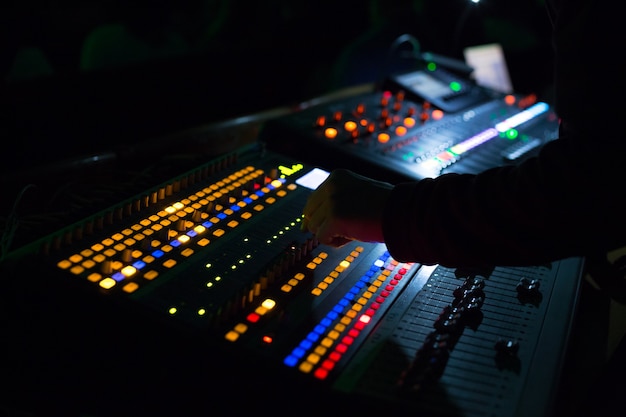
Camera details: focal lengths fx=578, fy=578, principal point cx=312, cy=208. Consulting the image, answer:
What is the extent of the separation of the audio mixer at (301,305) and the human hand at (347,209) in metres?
0.09

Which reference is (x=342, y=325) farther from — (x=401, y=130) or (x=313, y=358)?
(x=401, y=130)

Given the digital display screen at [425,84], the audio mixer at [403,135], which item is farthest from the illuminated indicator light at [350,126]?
the digital display screen at [425,84]

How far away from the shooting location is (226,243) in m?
0.98

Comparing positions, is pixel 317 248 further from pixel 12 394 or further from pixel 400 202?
pixel 12 394

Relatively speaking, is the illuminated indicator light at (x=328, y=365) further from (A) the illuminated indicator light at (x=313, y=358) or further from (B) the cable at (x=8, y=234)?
(B) the cable at (x=8, y=234)

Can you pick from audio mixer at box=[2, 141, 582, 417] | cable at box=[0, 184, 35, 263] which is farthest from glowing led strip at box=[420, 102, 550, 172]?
cable at box=[0, 184, 35, 263]

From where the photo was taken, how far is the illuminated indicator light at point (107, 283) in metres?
0.81

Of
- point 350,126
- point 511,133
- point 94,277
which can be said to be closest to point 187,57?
point 350,126

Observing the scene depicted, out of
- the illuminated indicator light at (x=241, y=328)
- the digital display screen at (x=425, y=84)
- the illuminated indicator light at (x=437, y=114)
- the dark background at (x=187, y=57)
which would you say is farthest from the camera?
the digital display screen at (x=425, y=84)

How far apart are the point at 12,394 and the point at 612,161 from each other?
871 mm

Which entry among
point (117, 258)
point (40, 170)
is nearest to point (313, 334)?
point (117, 258)

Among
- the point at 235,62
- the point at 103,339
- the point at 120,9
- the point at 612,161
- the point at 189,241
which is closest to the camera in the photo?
the point at 612,161

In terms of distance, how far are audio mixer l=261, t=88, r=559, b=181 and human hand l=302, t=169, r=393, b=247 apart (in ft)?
1.53

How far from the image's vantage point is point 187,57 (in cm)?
182
